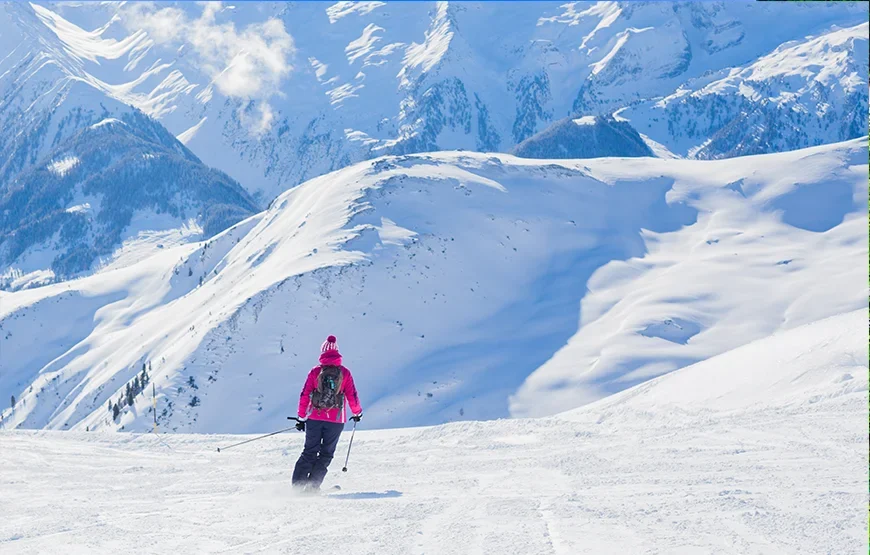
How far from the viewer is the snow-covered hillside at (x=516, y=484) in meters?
9.11

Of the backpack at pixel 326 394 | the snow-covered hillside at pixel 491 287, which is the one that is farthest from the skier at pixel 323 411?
the snow-covered hillside at pixel 491 287

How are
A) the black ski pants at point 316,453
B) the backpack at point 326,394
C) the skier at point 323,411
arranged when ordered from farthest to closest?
the backpack at point 326,394 → the skier at point 323,411 → the black ski pants at point 316,453

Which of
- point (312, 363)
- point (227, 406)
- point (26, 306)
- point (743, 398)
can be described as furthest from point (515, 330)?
point (26, 306)

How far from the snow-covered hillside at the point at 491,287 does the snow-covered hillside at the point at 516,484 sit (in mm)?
42320

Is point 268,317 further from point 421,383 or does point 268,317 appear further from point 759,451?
point 759,451

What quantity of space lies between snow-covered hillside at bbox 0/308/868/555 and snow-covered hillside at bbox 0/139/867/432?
42.3 metres

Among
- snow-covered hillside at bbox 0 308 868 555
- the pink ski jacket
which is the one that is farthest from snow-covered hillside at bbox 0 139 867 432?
the pink ski jacket

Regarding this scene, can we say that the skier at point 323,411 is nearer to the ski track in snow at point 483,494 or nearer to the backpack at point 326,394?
the backpack at point 326,394

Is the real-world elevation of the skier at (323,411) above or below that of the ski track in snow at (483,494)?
above

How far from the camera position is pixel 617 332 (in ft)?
225

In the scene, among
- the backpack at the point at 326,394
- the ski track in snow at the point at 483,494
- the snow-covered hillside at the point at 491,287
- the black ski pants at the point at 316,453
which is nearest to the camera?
the ski track in snow at the point at 483,494

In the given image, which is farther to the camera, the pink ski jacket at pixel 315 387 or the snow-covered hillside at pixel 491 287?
the snow-covered hillside at pixel 491 287

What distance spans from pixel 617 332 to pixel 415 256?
20.2 metres

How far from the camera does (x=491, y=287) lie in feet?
260
